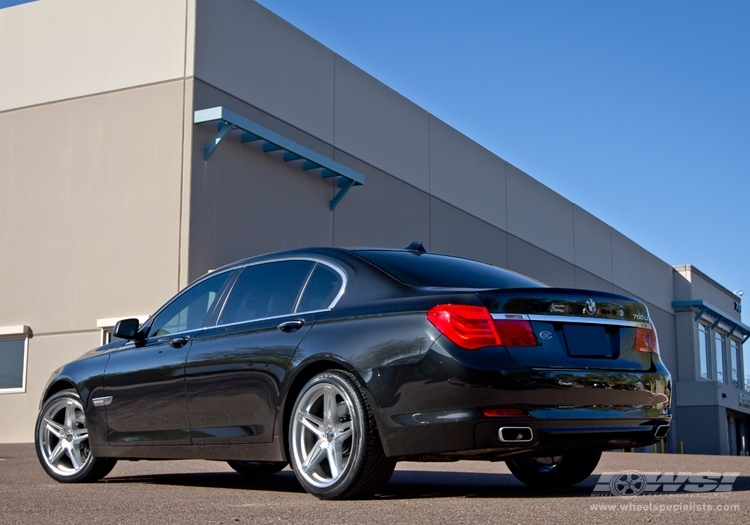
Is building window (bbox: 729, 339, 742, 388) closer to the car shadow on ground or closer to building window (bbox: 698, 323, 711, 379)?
building window (bbox: 698, 323, 711, 379)

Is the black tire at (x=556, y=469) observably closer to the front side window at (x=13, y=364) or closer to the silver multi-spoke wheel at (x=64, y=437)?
the silver multi-spoke wheel at (x=64, y=437)

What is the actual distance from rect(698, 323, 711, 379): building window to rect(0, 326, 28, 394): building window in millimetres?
40009

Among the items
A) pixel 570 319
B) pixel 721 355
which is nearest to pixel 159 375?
pixel 570 319

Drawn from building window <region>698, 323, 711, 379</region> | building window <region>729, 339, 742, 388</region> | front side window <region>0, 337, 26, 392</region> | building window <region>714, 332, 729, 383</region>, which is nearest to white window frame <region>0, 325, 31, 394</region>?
front side window <region>0, 337, 26, 392</region>

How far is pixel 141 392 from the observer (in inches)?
278

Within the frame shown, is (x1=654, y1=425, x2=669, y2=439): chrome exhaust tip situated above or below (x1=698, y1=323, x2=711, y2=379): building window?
below

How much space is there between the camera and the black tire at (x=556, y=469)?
668 cm

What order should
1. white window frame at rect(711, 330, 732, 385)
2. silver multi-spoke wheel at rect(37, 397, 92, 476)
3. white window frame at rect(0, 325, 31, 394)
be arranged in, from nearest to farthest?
silver multi-spoke wheel at rect(37, 397, 92, 476) → white window frame at rect(0, 325, 31, 394) → white window frame at rect(711, 330, 732, 385)

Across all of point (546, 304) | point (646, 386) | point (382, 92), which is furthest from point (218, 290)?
point (382, 92)

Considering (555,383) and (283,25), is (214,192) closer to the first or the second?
(283,25)

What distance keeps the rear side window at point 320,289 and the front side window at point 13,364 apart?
16.6 metres

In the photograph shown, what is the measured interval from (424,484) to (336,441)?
1.62 metres

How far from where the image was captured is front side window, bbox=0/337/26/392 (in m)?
21.3

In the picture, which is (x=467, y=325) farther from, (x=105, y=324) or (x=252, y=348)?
(x=105, y=324)
